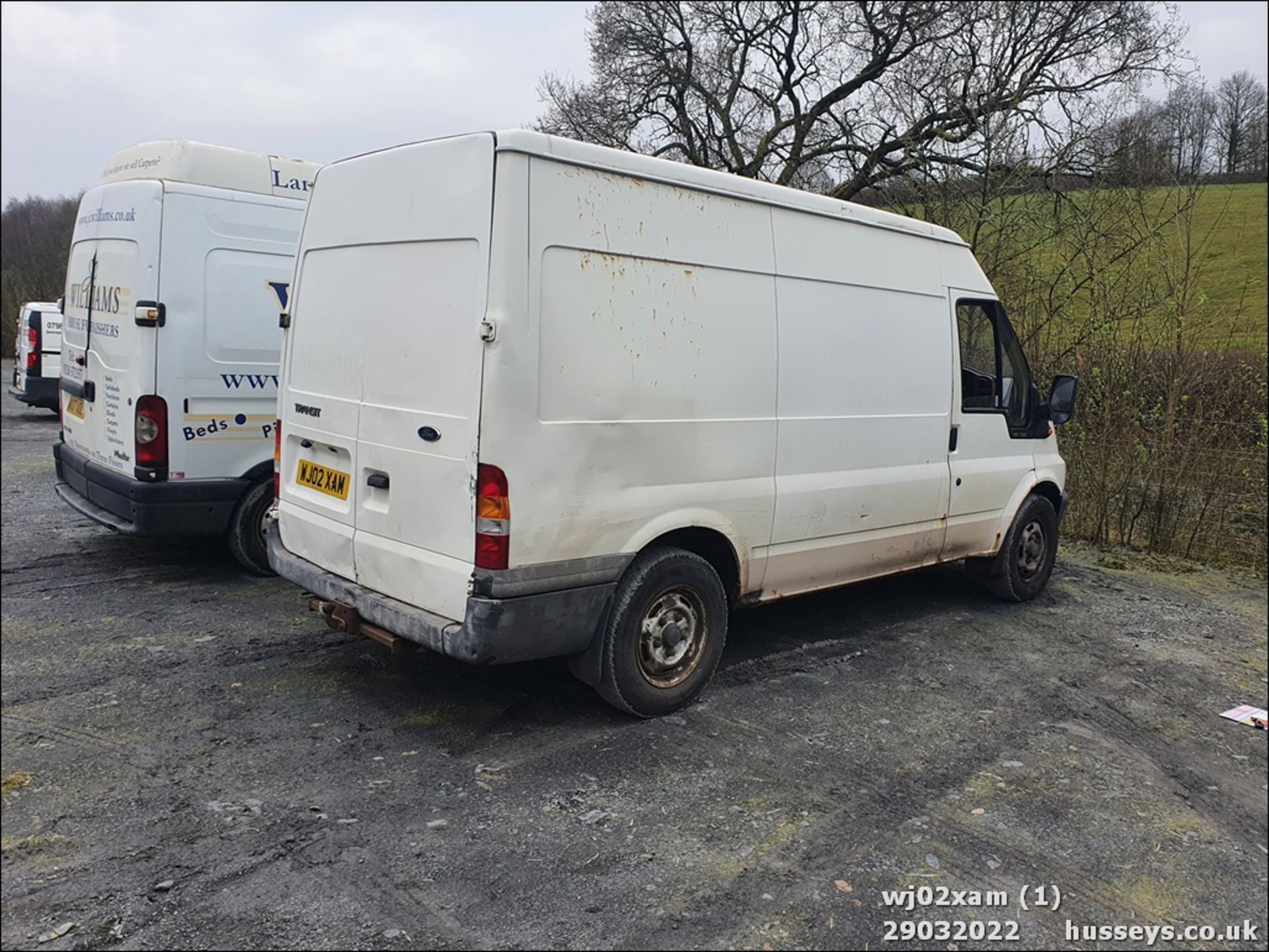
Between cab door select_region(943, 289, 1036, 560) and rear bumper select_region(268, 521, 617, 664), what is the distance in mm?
2982

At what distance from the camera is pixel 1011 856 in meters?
→ 3.50

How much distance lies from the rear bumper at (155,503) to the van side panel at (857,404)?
3645 millimetres

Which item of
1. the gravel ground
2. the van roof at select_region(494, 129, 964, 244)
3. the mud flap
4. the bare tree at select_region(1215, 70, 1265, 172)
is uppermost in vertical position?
the bare tree at select_region(1215, 70, 1265, 172)

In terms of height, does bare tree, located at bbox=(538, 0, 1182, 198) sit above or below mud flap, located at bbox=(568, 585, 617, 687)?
above

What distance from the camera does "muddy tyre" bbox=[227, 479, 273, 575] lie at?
645cm

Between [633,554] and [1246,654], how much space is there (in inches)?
179

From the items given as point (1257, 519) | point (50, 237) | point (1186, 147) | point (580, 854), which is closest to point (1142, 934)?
point (580, 854)

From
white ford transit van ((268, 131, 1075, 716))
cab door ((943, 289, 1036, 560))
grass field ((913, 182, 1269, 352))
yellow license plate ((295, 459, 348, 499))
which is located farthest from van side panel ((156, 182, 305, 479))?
grass field ((913, 182, 1269, 352))

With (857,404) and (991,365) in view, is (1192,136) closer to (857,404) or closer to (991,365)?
(991,365)

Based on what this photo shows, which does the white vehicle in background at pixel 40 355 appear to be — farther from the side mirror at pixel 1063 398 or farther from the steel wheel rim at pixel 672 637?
the side mirror at pixel 1063 398

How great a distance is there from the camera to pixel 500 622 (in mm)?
3842

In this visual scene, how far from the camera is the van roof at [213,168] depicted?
20.0 feet

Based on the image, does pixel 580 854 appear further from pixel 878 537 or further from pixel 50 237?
pixel 50 237

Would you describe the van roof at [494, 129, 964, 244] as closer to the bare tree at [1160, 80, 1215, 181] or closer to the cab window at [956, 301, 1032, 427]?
the cab window at [956, 301, 1032, 427]
